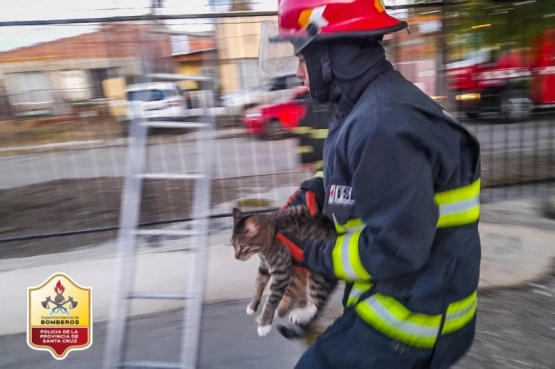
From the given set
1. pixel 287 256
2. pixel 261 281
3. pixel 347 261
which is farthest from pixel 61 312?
pixel 347 261

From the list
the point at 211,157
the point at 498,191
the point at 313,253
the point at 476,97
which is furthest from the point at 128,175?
the point at 498,191

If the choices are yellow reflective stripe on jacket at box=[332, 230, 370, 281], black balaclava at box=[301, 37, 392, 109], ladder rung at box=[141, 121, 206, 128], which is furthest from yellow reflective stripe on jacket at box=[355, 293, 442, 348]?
ladder rung at box=[141, 121, 206, 128]

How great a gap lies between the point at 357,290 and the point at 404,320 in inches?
6.1

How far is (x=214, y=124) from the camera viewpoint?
2965 mm

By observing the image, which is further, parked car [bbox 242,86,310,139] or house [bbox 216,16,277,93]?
house [bbox 216,16,277,93]

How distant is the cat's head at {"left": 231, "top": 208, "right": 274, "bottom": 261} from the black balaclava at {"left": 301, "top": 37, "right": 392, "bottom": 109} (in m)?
0.44

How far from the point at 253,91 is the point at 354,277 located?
2.82 m

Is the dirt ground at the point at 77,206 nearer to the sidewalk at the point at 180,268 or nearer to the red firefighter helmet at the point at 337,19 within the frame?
the sidewalk at the point at 180,268

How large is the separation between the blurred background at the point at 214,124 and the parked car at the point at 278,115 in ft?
0.04

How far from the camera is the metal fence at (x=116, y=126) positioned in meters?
3.58

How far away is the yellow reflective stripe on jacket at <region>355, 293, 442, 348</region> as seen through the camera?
1.33m

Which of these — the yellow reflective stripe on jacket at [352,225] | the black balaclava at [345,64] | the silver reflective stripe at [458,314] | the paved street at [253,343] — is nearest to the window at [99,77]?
the paved street at [253,343]

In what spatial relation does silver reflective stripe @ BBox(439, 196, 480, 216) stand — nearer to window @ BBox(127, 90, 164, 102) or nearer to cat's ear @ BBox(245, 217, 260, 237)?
cat's ear @ BBox(245, 217, 260, 237)

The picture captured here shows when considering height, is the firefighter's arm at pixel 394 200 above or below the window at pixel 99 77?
below
